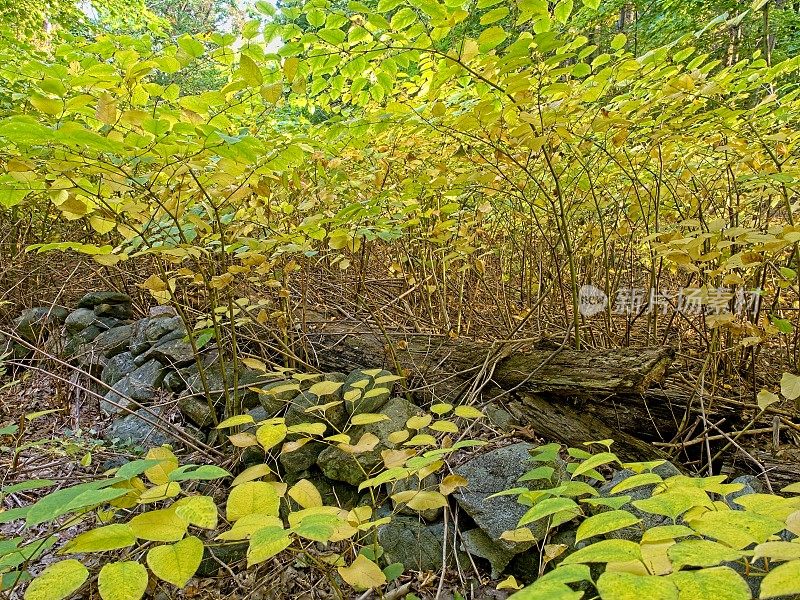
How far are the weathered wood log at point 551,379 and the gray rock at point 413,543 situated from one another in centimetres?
66

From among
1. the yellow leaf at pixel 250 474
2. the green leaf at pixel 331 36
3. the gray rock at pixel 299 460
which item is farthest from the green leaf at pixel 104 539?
the green leaf at pixel 331 36

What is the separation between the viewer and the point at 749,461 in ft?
5.86

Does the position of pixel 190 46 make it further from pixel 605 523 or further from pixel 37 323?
pixel 37 323

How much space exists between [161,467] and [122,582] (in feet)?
1.48

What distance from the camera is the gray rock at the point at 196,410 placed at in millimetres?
2400

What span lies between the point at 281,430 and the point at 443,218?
198 cm

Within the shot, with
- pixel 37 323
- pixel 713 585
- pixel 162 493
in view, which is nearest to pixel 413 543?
pixel 162 493

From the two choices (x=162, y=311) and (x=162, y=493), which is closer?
(x=162, y=493)

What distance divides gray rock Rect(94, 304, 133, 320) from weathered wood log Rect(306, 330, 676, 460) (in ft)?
6.72

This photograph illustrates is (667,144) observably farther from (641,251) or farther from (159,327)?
(159,327)

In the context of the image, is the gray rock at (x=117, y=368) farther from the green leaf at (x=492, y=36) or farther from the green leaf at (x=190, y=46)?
the green leaf at (x=492, y=36)

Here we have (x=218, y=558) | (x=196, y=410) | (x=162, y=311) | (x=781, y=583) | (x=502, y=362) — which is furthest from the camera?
(x=162, y=311)

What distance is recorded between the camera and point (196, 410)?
2430mm

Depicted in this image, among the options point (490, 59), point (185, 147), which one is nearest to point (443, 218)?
point (490, 59)
